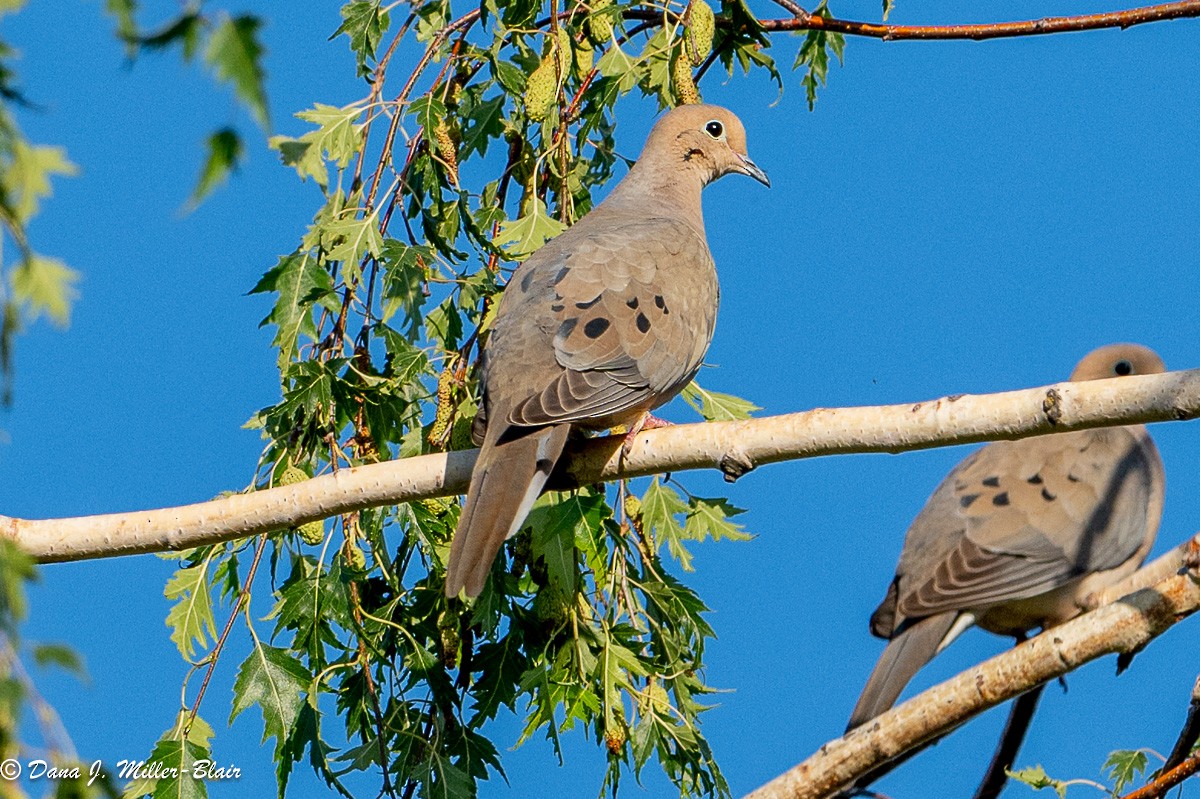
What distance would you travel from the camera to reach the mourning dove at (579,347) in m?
3.37

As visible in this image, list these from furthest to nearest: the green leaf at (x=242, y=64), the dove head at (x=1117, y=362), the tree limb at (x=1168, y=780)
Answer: the dove head at (x=1117, y=362) < the tree limb at (x=1168, y=780) < the green leaf at (x=242, y=64)

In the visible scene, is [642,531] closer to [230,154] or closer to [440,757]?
[440,757]

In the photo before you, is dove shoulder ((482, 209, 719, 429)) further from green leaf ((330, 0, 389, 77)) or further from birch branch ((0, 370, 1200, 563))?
green leaf ((330, 0, 389, 77))

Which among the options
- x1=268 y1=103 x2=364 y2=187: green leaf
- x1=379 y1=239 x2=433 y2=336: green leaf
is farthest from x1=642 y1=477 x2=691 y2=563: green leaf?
x1=268 y1=103 x2=364 y2=187: green leaf

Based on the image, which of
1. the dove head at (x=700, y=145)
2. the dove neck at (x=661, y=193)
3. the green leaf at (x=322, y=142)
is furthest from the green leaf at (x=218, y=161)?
the dove head at (x=700, y=145)

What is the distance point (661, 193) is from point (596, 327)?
124 cm

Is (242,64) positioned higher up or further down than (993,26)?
further down

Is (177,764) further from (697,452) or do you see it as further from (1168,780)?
(1168,780)

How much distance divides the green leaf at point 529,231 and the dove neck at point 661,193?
0.96 metres

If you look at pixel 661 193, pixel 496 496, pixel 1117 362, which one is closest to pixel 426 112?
pixel 496 496

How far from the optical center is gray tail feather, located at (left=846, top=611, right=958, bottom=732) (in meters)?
3.45

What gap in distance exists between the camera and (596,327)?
156 inches

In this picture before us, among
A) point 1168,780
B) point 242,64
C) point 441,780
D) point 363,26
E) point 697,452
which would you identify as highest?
point 363,26

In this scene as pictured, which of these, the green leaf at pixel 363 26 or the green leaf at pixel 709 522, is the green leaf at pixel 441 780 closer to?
the green leaf at pixel 709 522
